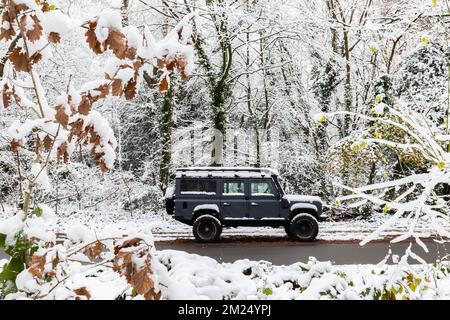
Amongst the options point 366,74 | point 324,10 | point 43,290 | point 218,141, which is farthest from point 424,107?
point 43,290

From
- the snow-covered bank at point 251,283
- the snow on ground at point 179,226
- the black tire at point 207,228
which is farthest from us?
the snow on ground at point 179,226

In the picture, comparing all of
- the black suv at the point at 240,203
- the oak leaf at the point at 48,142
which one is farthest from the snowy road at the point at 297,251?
the oak leaf at the point at 48,142

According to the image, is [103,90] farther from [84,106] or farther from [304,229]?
[304,229]

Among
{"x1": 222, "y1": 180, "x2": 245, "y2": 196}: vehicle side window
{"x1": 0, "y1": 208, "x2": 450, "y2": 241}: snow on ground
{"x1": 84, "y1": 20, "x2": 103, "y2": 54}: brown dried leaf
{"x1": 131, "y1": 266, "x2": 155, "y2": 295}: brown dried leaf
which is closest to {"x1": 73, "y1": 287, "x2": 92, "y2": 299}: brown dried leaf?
{"x1": 131, "y1": 266, "x2": 155, "y2": 295}: brown dried leaf

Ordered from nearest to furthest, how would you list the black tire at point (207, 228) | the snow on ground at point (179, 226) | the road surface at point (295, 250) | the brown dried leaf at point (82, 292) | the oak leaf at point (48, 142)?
the brown dried leaf at point (82, 292) → the oak leaf at point (48, 142) → the road surface at point (295, 250) → the black tire at point (207, 228) → the snow on ground at point (179, 226)

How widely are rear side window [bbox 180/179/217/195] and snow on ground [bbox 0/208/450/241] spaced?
1434mm

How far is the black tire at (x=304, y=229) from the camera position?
10.1 m

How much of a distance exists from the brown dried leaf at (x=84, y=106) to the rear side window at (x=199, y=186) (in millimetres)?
8254

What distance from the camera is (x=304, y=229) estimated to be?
10164 mm

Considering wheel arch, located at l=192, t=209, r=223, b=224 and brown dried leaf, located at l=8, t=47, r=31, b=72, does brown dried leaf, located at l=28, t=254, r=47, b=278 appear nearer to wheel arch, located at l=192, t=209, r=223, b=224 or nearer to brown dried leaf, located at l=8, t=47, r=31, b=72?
brown dried leaf, located at l=8, t=47, r=31, b=72

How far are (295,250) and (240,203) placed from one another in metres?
1.88

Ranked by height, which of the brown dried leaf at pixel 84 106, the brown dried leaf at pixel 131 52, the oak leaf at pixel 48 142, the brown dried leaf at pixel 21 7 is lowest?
the oak leaf at pixel 48 142

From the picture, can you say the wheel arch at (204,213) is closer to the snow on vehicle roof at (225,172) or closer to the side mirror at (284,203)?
the snow on vehicle roof at (225,172)
